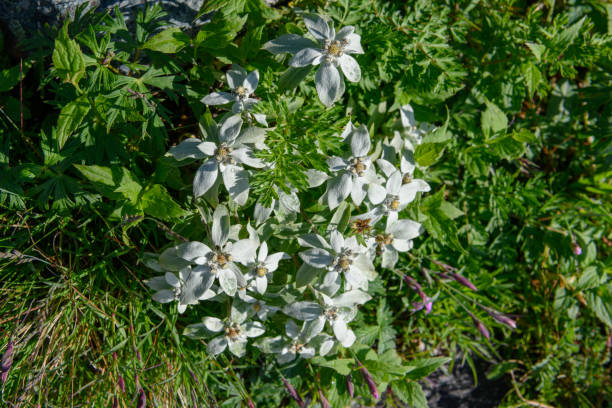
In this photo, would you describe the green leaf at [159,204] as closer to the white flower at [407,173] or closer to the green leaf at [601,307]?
the white flower at [407,173]

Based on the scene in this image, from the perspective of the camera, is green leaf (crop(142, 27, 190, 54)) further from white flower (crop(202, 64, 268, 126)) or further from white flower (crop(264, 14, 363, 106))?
white flower (crop(264, 14, 363, 106))

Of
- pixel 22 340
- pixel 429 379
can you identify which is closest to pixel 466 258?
pixel 429 379

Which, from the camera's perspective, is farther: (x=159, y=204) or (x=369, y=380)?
(x=369, y=380)

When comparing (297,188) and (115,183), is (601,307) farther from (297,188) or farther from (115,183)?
(115,183)

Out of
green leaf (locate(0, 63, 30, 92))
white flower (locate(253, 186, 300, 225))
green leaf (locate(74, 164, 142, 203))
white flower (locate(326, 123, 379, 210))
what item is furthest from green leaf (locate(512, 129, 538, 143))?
green leaf (locate(0, 63, 30, 92))

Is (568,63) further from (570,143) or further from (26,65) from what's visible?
(26,65)

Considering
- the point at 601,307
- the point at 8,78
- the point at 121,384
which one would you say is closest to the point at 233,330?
the point at 121,384
